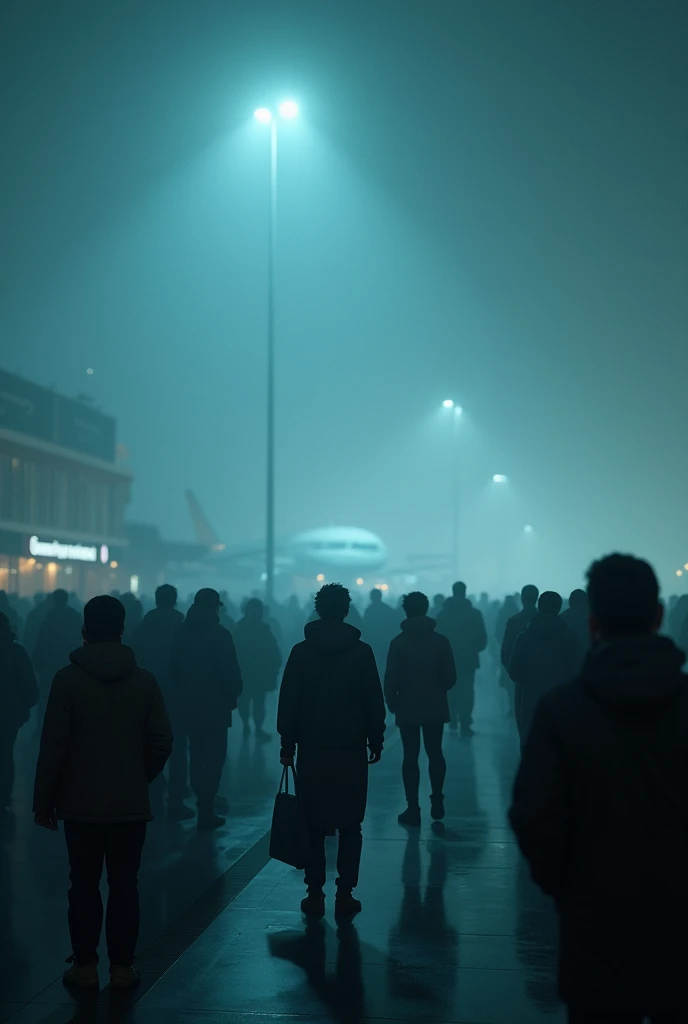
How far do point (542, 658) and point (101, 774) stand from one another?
15.6ft

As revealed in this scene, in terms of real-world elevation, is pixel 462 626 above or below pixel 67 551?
below

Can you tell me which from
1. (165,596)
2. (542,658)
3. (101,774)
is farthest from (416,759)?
(101,774)

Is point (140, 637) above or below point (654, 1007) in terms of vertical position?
above

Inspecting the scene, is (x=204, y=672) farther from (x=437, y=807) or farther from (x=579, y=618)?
(x=579, y=618)

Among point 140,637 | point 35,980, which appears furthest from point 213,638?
point 35,980

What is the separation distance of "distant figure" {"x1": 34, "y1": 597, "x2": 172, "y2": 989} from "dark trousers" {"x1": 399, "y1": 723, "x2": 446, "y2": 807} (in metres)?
4.33

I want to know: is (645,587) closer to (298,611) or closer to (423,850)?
(423,850)

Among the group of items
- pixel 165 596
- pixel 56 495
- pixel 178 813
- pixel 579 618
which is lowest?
pixel 178 813

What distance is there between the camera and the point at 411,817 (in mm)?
9156

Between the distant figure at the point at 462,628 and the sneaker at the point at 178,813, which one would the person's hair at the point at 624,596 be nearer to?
the sneaker at the point at 178,813

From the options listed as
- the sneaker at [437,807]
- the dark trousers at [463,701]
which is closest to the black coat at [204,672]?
the sneaker at [437,807]

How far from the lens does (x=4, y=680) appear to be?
9.11 metres

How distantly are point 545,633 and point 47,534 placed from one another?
5134 cm

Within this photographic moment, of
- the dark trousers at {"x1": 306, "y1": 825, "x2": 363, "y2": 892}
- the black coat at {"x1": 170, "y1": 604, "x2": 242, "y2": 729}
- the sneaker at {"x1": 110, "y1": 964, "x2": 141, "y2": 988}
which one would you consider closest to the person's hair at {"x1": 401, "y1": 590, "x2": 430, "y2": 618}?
the black coat at {"x1": 170, "y1": 604, "x2": 242, "y2": 729}
